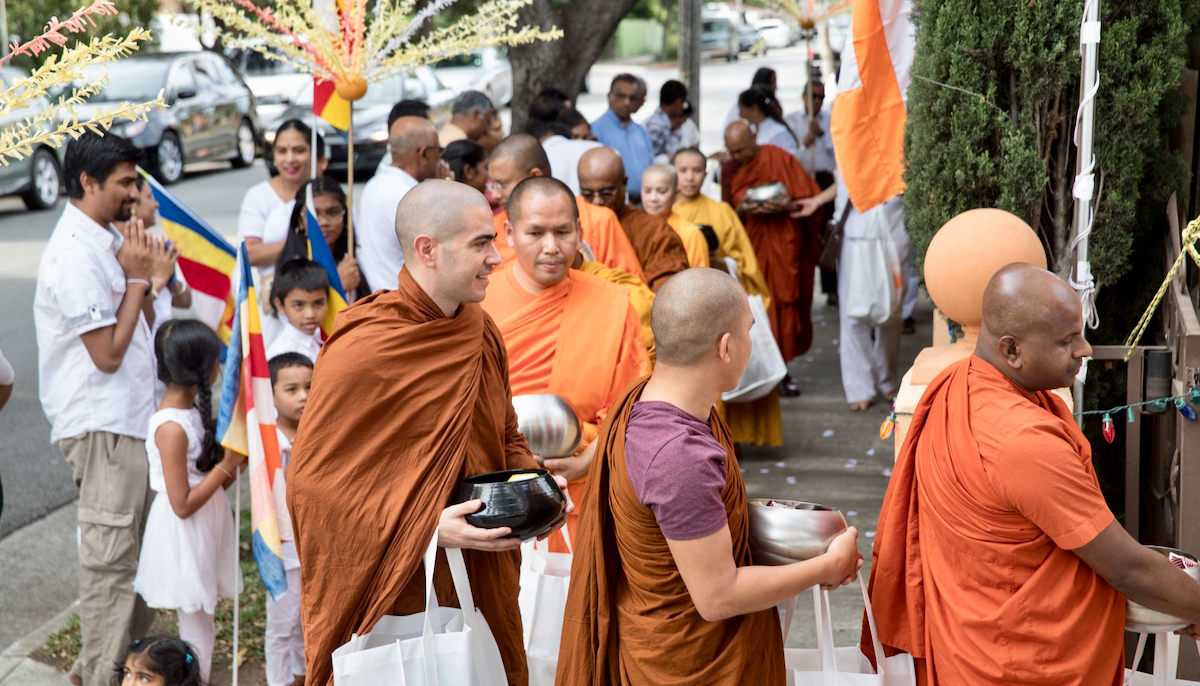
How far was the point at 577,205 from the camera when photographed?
5105 millimetres

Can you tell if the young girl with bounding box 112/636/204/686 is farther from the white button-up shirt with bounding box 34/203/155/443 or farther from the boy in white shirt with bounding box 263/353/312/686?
the white button-up shirt with bounding box 34/203/155/443

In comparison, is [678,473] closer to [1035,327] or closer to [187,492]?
[1035,327]

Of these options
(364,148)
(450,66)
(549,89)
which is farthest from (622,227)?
(450,66)

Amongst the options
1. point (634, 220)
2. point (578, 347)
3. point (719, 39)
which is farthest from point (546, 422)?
point (719, 39)

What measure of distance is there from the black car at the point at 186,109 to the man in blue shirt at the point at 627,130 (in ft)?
30.4

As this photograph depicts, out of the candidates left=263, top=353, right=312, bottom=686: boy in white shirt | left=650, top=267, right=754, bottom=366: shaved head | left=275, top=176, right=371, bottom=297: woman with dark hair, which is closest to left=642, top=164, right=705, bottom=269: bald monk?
left=275, top=176, right=371, bottom=297: woman with dark hair

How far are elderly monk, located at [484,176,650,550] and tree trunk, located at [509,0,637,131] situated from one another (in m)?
6.26

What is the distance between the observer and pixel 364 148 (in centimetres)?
1784

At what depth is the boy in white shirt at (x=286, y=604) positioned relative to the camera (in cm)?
466

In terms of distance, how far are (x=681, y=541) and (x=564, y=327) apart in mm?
1722

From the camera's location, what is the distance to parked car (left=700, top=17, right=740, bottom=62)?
42.3 meters

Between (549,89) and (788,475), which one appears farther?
(549,89)

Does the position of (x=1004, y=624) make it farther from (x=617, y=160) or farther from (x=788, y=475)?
(x=788, y=475)

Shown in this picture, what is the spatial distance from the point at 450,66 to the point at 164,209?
75.4ft
